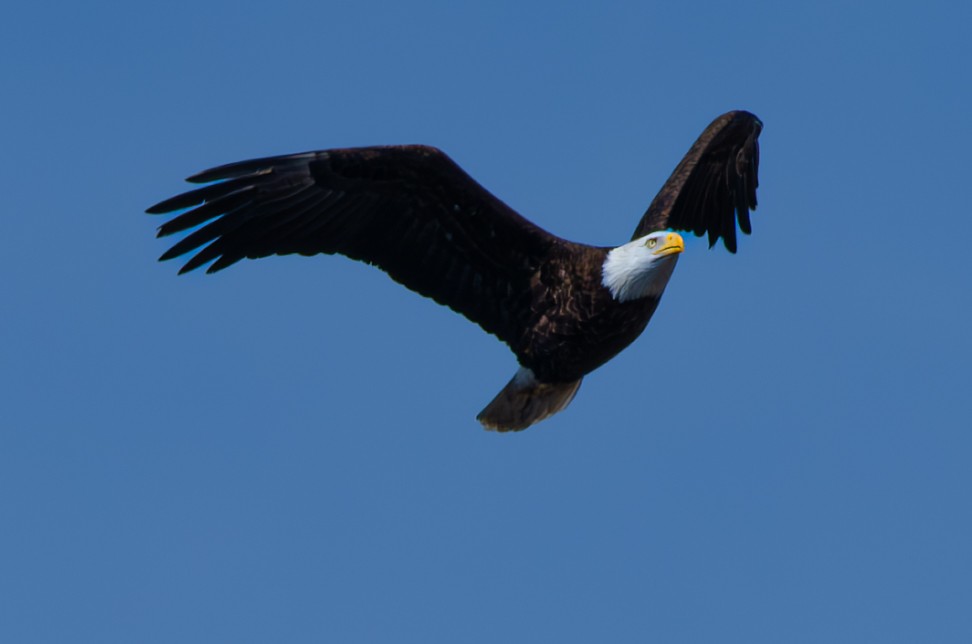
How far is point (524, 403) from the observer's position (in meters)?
12.2

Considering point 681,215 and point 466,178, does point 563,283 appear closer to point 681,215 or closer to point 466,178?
point 466,178

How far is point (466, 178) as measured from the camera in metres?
11.3

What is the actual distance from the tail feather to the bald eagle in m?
0.01

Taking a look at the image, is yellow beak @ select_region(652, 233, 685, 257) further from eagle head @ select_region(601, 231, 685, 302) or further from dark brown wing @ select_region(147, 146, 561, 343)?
dark brown wing @ select_region(147, 146, 561, 343)

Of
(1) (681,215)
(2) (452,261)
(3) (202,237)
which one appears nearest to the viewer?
(3) (202,237)

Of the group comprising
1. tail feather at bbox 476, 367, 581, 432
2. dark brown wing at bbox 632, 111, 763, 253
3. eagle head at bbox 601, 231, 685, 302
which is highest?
dark brown wing at bbox 632, 111, 763, 253

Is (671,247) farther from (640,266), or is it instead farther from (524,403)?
(524,403)

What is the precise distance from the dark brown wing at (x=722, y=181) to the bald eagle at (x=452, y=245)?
77cm

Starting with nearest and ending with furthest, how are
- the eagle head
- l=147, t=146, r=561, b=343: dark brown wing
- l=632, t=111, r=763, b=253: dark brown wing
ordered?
1. l=147, t=146, r=561, b=343: dark brown wing
2. the eagle head
3. l=632, t=111, r=763, b=253: dark brown wing

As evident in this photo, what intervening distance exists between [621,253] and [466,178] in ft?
3.41

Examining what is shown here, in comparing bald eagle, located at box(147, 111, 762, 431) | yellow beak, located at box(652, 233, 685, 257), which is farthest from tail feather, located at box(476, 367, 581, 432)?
yellow beak, located at box(652, 233, 685, 257)

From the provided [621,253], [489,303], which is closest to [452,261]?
[489,303]

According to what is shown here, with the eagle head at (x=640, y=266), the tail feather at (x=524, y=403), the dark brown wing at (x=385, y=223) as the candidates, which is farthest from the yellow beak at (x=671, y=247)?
the tail feather at (x=524, y=403)

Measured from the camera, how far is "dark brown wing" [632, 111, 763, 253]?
42.5 feet
